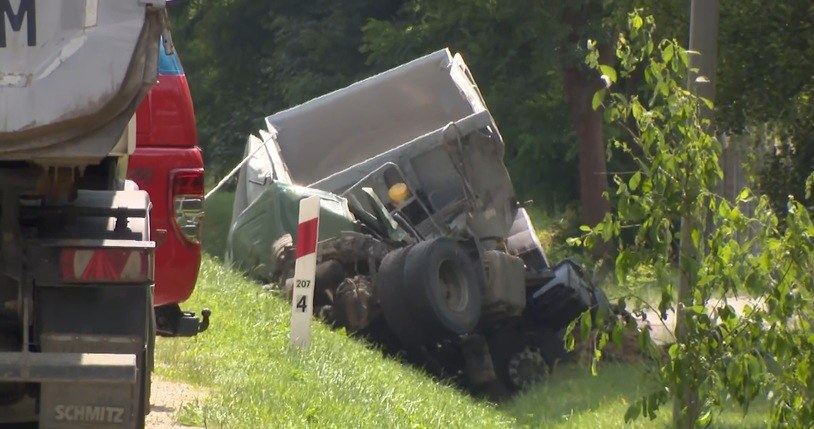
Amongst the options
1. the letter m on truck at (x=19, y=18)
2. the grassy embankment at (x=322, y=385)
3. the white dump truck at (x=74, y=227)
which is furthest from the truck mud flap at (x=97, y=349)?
the grassy embankment at (x=322, y=385)

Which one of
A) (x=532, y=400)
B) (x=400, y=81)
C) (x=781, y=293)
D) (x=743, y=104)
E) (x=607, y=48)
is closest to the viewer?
(x=781, y=293)

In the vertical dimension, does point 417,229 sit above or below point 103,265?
below

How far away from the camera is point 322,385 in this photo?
9.62 m

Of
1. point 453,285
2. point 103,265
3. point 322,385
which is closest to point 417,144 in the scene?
point 453,285

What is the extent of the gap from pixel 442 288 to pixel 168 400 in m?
6.73

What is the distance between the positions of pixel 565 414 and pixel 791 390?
6.26 m

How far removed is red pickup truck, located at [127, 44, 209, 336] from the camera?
24.8 feet

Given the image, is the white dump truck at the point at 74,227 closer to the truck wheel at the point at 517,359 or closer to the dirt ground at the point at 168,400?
the dirt ground at the point at 168,400

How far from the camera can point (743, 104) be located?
12969 mm

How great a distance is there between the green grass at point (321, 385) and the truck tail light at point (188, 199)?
0.94 m

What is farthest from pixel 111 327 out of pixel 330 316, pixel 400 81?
pixel 400 81

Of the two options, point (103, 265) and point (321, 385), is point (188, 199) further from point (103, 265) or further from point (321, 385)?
point (103, 265)

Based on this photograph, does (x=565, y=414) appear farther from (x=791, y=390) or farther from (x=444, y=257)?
(x=791, y=390)

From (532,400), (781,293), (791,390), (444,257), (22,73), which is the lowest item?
(532,400)
